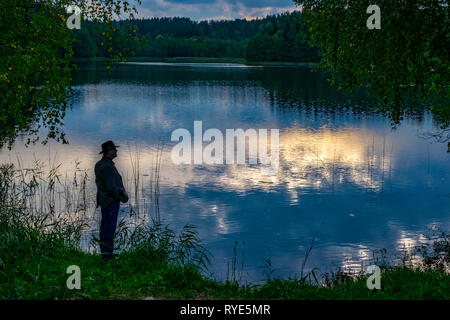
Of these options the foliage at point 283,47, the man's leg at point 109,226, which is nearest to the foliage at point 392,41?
the man's leg at point 109,226

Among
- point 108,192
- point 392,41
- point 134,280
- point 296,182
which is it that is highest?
point 392,41

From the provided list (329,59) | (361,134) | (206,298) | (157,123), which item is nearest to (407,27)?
(329,59)

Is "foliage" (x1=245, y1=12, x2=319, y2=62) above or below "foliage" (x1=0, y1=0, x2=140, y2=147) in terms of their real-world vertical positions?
above

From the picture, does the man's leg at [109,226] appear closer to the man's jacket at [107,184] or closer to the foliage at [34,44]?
the man's jacket at [107,184]

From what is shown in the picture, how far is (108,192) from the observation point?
10.9m

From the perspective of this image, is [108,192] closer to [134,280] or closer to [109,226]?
[109,226]

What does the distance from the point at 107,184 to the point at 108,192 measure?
0.20 meters

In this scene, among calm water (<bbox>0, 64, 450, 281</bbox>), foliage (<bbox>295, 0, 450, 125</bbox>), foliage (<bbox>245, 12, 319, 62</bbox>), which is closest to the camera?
foliage (<bbox>295, 0, 450, 125</bbox>)

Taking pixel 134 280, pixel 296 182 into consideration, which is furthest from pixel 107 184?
pixel 296 182

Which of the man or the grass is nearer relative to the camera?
the grass

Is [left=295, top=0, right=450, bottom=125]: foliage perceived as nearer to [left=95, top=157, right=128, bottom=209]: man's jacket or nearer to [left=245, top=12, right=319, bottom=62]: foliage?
[left=95, top=157, right=128, bottom=209]: man's jacket

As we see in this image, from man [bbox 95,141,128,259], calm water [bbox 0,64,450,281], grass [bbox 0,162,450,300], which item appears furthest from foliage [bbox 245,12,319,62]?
Result: grass [bbox 0,162,450,300]

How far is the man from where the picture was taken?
35.3ft

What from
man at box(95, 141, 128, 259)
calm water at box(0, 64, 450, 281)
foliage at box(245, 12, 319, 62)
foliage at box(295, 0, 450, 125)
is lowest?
calm water at box(0, 64, 450, 281)
